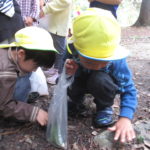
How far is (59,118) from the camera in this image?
167 cm

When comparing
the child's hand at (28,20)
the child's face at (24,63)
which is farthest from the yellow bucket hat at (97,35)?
the child's hand at (28,20)

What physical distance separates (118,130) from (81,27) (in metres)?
0.66

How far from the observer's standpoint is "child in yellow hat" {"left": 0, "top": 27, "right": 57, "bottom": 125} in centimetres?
167

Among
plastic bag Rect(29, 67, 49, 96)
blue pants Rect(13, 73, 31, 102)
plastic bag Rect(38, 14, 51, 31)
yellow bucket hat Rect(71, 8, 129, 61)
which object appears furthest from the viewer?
plastic bag Rect(38, 14, 51, 31)

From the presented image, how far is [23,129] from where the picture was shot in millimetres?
1906

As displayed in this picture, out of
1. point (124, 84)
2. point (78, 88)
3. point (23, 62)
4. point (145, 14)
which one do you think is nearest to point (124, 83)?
point (124, 84)

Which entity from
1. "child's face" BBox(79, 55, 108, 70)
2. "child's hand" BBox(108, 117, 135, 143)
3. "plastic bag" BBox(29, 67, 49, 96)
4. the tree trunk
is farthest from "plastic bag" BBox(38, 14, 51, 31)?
the tree trunk

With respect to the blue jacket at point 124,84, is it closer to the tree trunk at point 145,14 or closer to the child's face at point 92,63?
the child's face at point 92,63

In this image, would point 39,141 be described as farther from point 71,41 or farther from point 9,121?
point 71,41

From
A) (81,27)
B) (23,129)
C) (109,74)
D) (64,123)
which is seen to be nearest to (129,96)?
(109,74)

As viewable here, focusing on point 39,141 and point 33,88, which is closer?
point 39,141

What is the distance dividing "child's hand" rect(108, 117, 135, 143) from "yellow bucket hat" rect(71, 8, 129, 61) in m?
0.42

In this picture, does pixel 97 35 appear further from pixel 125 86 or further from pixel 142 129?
pixel 142 129

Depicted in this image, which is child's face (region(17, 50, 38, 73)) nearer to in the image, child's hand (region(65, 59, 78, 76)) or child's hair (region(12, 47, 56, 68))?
child's hair (region(12, 47, 56, 68))
